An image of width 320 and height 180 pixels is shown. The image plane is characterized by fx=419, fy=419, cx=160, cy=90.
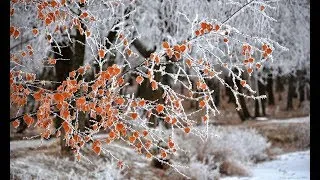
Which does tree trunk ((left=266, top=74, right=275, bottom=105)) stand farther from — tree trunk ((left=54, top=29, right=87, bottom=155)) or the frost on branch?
tree trunk ((left=54, top=29, right=87, bottom=155))

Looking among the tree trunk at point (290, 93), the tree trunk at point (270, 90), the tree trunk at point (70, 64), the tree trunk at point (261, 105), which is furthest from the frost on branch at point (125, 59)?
the tree trunk at point (261, 105)

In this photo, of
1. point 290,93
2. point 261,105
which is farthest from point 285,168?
point 261,105

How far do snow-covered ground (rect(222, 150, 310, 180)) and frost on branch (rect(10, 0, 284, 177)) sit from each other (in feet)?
3.77

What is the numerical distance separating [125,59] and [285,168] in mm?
3186

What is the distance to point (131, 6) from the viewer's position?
4984mm

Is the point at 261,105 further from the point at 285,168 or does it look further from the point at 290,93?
the point at 285,168

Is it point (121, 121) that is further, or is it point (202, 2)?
point (202, 2)

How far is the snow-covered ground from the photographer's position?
15.2 ft

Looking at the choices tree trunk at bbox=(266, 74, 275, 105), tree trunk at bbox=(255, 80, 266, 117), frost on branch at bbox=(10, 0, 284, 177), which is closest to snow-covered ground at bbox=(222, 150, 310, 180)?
frost on branch at bbox=(10, 0, 284, 177)

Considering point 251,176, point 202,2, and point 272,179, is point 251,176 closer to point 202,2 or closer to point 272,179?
point 272,179
